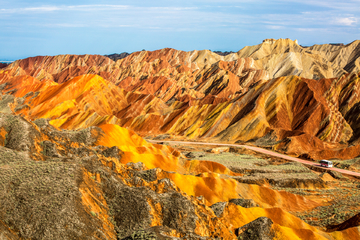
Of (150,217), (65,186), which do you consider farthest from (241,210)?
(65,186)

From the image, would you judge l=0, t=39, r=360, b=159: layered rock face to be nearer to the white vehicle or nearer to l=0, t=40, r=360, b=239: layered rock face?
l=0, t=40, r=360, b=239: layered rock face

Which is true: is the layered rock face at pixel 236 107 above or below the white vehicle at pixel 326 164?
above

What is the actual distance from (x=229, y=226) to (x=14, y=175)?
14.2 metres

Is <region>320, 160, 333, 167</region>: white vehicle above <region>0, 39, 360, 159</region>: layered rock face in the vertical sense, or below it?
below

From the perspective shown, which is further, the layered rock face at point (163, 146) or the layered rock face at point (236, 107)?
the layered rock face at point (236, 107)

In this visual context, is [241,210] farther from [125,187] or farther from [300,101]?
[300,101]

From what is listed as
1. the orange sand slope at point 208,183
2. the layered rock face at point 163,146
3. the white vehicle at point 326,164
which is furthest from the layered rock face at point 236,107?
the orange sand slope at point 208,183

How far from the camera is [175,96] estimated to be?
14862cm

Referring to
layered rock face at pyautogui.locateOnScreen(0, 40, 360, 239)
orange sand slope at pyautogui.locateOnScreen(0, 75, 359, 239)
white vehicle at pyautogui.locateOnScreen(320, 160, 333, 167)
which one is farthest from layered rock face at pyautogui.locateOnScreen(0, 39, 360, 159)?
orange sand slope at pyautogui.locateOnScreen(0, 75, 359, 239)

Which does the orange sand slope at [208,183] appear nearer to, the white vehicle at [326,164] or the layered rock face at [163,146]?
the layered rock face at [163,146]

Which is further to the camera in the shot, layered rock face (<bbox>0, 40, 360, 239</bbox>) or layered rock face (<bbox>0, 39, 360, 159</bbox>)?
layered rock face (<bbox>0, 39, 360, 159</bbox>)

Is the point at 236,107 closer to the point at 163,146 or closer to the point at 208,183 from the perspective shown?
the point at 163,146

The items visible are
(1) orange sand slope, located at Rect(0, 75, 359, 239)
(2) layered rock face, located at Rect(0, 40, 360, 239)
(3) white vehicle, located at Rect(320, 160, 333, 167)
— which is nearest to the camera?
(2) layered rock face, located at Rect(0, 40, 360, 239)

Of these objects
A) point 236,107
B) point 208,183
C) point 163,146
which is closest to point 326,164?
point 163,146
